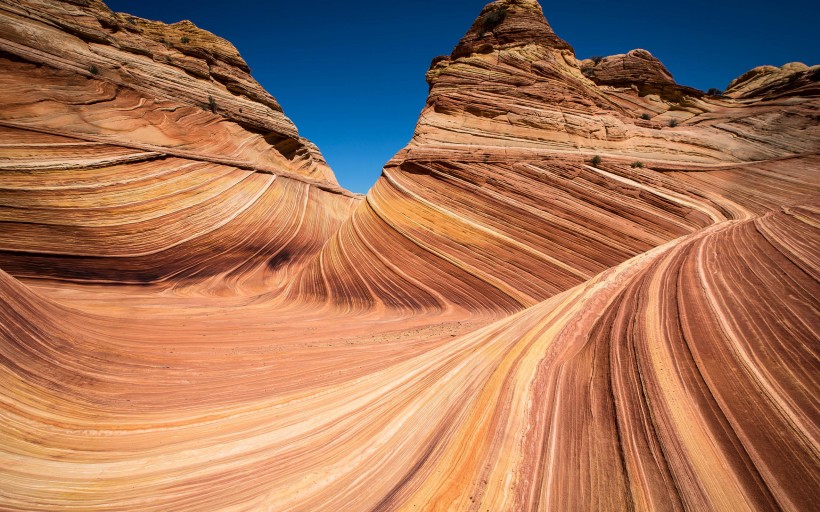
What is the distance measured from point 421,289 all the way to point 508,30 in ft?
31.7

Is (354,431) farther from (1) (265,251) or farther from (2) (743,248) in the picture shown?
(1) (265,251)

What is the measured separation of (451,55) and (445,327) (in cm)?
997

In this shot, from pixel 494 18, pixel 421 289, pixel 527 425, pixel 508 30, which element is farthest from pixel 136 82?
pixel 527 425

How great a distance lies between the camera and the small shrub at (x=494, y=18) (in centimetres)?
1099

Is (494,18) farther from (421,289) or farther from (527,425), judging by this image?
(527,425)

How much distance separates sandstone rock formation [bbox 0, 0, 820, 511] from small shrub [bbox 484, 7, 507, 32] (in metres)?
0.10

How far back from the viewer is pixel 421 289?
7.16 metres

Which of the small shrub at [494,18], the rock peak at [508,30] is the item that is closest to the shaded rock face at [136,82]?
the rock peak at [508,30]

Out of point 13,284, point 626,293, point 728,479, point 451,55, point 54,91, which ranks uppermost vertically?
point 451,55

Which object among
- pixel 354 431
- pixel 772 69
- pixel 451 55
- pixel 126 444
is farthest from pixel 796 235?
pixel 772 69

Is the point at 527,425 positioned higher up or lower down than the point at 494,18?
lower down

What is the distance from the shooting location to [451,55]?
36.5 feet

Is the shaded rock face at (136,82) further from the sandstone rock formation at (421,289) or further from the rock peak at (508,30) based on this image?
the rock peak at (508,30)

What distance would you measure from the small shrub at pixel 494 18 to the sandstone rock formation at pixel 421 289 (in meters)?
0.10
